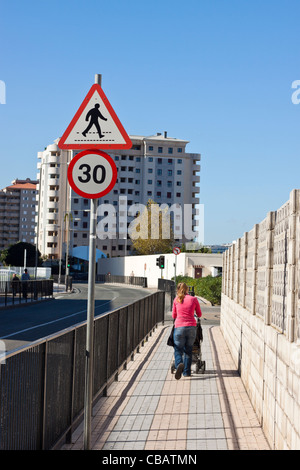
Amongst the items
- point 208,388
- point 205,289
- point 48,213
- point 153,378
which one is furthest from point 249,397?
point 48,213

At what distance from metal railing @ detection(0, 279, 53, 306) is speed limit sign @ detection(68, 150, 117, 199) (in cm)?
3092

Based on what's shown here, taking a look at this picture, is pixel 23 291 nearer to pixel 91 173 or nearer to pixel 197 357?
pixel 197 357

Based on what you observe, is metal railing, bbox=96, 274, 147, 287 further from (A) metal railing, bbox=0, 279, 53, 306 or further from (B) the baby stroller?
(B) the baby stroller

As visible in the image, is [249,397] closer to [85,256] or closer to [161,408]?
[161,408]

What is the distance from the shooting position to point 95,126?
22.3ft

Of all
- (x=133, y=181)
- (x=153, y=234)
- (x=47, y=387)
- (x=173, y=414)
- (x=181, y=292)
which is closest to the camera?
(x=47, y=387)

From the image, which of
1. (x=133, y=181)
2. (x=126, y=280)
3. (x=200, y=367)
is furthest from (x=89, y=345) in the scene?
(x=133, y=181)

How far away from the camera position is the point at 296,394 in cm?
567

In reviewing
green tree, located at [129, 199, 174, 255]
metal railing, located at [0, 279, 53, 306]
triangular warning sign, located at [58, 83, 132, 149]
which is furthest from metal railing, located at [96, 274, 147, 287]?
triangular warning sign, located at [58, 83, 132, 149]

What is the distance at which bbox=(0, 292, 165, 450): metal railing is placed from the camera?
4.88 m

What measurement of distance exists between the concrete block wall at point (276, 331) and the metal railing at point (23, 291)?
28.1 m

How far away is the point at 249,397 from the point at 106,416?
257 cm

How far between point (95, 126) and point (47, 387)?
2558 mm

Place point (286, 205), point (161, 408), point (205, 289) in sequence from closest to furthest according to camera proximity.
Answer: point (286, 205)
point (161, 408)
point (205, 289)
